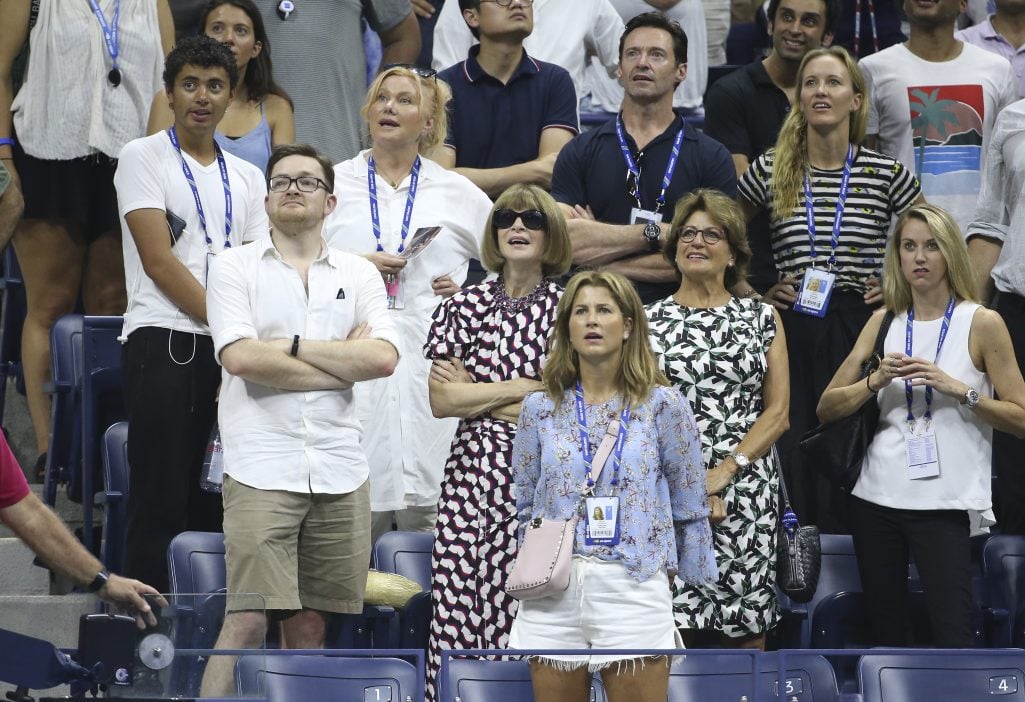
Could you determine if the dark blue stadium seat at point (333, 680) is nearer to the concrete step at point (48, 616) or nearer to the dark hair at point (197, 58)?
the concrete step at point (48, 616)

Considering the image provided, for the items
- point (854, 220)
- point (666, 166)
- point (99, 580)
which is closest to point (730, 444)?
point (666, 166)

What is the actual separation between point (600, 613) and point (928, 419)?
154 cm

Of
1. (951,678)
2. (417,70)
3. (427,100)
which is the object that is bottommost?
(951,678)

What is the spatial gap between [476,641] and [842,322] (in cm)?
188

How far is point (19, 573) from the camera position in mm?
5543

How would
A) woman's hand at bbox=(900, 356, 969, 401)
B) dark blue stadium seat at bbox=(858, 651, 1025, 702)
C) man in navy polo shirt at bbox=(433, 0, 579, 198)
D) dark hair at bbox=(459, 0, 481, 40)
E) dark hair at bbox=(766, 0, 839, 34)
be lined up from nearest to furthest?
dark blue stadium seat at bbox=(858, 651, 1025, 702)
woman's hand at bbox=(900, 356, 969, 401)
man in navy polo shirt at bbox=(433, 0, 579, 198)
dark hair at bbox=(459, 0, 481, 40)
dark hair at bbox=(766, 0, 839, 34)

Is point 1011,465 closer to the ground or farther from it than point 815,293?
closer to the ground

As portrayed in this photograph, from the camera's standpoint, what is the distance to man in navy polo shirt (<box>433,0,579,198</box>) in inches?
246

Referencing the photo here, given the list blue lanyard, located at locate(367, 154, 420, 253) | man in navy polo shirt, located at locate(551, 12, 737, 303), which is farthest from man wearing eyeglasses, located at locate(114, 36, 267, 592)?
man in navy polo shirt, located at locate(551, 12, 737, 303)

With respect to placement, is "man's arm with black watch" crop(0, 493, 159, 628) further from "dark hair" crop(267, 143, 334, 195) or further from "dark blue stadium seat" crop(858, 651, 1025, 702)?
"dark blue stadium seat" crop(858, 651, 1025, 702)

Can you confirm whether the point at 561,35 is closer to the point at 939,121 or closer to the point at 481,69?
the point at 481,69

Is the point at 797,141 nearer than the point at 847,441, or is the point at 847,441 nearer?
the point at 847,441

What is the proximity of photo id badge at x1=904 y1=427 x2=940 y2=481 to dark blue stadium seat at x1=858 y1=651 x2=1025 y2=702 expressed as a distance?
3.25ft

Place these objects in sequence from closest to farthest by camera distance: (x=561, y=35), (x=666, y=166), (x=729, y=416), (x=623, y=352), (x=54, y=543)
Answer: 1. (x=54, y=543)
2. (x=623, y=352)
3. (x=729, y=416)
4. (x=666, y=166)
5. (x=561, y=35)
